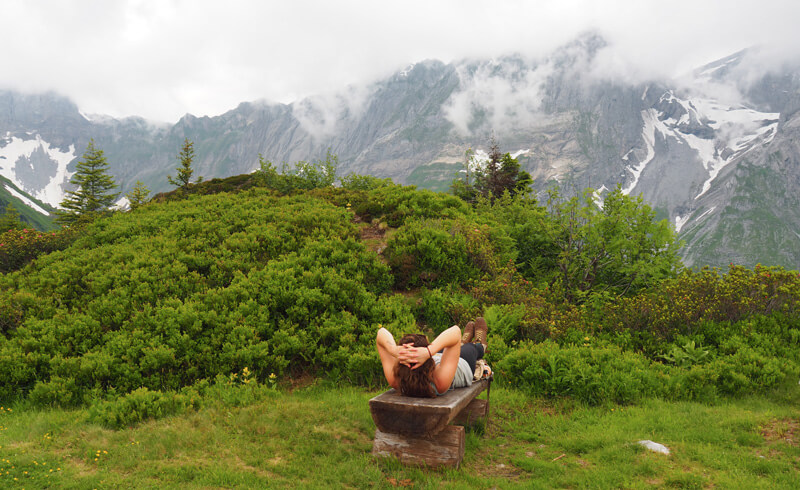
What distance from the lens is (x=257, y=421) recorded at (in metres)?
5.71

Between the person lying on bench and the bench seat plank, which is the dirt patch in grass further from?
the person lying on bench

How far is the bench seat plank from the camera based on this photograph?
4.54 metres

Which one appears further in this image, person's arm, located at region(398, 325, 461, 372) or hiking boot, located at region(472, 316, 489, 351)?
hiking boot, located at region(472, 316, 489, 351)

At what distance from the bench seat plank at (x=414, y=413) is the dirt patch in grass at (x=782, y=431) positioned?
13.1 ft

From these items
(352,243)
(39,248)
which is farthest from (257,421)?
(39,248)

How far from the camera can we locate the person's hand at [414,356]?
471 centimetres

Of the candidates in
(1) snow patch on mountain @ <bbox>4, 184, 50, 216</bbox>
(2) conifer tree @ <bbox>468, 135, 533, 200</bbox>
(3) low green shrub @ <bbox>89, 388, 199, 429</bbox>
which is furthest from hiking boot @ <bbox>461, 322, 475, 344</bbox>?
(1) snow patch on mountain @ <bbox>4, 184, 50, 216</bbox>

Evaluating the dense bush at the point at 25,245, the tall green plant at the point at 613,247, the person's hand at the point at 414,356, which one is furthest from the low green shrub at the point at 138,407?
the dense bush at the point at 25,245

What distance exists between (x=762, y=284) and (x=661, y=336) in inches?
99.6

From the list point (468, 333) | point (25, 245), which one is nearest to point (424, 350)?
point (468, 333)

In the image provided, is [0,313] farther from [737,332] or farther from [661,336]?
[737,332]

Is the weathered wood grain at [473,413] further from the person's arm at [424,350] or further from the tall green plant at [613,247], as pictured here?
the tall green plant at [613,247]

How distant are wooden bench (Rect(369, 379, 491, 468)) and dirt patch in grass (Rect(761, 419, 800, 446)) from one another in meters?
3.99

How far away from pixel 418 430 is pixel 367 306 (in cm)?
452
